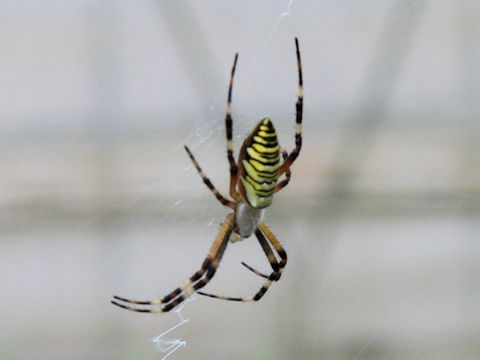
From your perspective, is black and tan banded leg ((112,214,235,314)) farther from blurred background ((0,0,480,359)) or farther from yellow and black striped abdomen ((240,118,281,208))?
blurred background ((0,0,480,359))

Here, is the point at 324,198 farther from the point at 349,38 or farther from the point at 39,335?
the point at 39,335

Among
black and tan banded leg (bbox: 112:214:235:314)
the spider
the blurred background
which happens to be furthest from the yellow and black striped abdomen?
the blurred background

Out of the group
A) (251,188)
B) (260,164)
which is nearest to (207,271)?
(251,188)

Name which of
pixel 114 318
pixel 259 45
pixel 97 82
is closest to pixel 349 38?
pixel 259 45

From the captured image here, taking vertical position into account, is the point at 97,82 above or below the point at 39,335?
above

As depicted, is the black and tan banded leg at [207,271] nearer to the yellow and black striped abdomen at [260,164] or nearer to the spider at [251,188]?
the spider at [251,188]

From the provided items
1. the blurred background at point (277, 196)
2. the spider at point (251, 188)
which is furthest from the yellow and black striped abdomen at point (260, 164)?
the blurred background at point (277, 196)

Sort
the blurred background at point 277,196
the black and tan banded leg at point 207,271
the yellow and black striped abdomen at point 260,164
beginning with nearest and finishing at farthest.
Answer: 1. the yellow and black striped abdomen at point 260,164
2. the black and tan banded leg at point 207,271
3. the blurred background at point 277,196

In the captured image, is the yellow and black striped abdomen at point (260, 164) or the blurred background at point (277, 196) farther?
the blurred background at point (277, 196)
